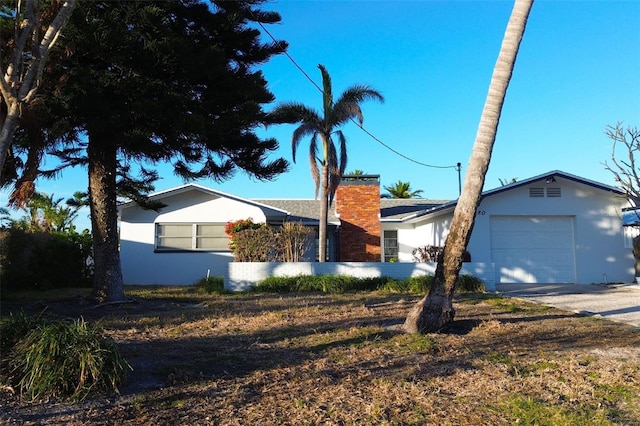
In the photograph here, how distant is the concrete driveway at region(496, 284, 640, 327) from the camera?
10820 mm

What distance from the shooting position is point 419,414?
183 inches

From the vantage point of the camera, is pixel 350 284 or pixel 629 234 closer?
pixel 350 284

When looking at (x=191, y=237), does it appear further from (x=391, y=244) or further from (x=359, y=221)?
(x=391, y=244)

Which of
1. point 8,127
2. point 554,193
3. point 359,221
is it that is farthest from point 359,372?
point 359,221

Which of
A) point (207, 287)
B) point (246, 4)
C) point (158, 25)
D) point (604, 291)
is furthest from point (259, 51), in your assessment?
point (604, 291)

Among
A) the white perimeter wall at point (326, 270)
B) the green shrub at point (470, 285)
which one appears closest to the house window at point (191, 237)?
the white perimeter wall at point (326, 270)

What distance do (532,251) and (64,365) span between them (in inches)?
636

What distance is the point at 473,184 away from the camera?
325 inches

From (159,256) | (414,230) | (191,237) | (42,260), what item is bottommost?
(42,260)

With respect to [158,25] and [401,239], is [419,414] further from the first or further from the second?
[401,239]

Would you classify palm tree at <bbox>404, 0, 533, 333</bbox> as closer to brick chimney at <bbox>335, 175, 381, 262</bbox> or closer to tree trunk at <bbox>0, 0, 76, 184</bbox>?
tree trunk at <bbox>0, 0, 76, 184</bbox>

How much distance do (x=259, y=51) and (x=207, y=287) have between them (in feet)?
23.4

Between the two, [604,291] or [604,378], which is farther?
[604,291]

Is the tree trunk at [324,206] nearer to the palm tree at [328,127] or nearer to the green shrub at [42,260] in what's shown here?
the palm tree at [328,127]
